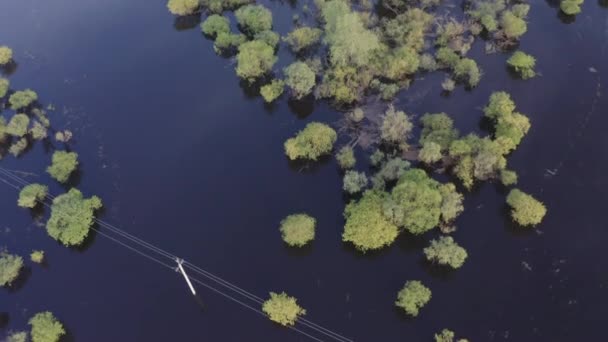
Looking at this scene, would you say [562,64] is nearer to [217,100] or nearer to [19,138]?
[217,100]

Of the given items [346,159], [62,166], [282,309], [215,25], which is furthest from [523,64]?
[62,166]

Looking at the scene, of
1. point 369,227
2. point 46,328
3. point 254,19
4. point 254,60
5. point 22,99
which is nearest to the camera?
point 46,328

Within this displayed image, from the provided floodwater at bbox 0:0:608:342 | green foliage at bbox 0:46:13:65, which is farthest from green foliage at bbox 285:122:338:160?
green foliage at bbox 0:46:13:65

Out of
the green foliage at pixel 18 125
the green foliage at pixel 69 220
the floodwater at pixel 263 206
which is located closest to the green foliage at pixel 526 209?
the floodwater at pixel 263 206

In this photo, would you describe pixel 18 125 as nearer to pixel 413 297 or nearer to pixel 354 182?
pixel 354 182

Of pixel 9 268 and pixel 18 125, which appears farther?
pixel 18 125

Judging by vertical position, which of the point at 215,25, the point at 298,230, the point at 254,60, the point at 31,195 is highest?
the point at 215,25
